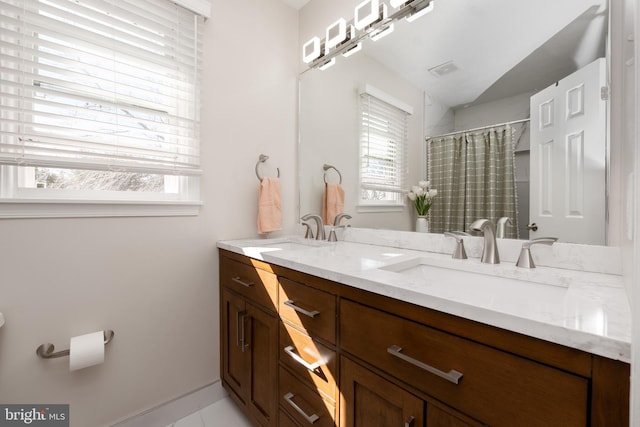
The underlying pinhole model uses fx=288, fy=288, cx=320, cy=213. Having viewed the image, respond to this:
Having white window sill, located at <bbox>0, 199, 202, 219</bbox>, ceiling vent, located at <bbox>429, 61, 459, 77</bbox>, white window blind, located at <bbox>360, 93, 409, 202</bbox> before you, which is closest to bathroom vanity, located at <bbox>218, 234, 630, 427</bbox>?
white window blind, located at <bbox>360, 93, 409, 202</bbox>

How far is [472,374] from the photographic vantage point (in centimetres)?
61

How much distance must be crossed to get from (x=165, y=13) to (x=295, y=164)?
1.08 m

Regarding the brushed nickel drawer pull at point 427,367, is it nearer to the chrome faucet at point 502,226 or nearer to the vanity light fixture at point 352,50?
the chrome faucet at point 502,226

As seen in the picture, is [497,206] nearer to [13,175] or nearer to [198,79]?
[198,79]

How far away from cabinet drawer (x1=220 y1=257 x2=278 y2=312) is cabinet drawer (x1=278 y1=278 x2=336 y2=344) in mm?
69

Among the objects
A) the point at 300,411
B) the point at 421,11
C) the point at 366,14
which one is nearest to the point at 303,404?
the point at 300,411

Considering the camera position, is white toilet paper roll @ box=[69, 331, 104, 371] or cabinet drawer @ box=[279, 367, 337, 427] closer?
cabinet drawer @ box=[279, 367, 337, 427]

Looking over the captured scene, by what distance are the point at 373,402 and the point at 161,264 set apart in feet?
3.95

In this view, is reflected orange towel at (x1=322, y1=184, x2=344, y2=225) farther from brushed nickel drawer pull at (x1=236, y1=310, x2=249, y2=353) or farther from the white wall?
brushed nickel drawer pull at (x1=236, y1=310, x2=249, y2=353)

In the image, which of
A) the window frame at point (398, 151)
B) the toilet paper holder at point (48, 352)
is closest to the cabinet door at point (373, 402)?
the window frame at point (398, 151)

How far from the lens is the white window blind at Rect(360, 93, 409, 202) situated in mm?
1446

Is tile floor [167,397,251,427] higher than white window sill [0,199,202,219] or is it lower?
lower

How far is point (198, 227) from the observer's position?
160 centimetres

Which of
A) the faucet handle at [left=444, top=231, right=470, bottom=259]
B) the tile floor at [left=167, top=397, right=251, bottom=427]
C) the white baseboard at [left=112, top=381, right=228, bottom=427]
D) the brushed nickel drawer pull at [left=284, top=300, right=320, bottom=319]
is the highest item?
the faucet handle at [left=444, top=231, right=470, bottom=259]
